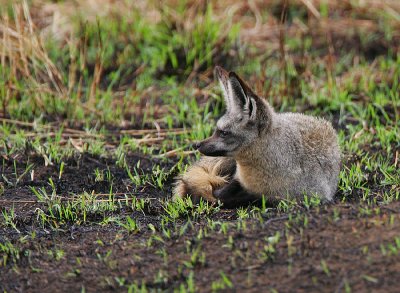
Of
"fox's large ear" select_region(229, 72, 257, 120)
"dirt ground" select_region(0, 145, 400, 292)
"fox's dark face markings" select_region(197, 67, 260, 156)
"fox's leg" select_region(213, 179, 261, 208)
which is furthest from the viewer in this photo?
"fox's leg" select_region(213, 179, 261, 208)

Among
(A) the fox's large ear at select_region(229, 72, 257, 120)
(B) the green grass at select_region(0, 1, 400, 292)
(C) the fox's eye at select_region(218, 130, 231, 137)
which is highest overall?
(A) the fox's large ear at select_region(229, 72, 257, 120)

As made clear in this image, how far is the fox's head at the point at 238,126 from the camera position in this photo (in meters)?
5.41

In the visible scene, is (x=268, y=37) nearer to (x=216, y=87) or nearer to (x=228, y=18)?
(x=228, y=18)

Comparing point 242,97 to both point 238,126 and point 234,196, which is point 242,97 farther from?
point 234,196

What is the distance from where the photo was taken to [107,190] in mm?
6148

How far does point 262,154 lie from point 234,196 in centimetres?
36

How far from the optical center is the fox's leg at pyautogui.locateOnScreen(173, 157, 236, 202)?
5699 mm

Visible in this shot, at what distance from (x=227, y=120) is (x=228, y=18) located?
378 centimetres

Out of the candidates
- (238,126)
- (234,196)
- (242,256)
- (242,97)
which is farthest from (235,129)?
(242,256)

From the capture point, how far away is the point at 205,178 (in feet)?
19.0

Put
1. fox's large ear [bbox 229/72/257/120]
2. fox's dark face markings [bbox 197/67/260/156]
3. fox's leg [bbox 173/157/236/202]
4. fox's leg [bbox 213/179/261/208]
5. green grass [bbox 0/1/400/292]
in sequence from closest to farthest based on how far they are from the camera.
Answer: green grass [bbox 0/1/400/292], fox's large ear [bbox 229/72/257/120], fox's dark face markings [bbox 197/67/260/156], fox's leg [bbox 213/179/261/208], fox's leg [bbox 173/157/236/202]

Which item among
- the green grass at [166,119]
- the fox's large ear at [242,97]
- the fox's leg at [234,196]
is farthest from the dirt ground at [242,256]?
the fox's large ear at [242,97]

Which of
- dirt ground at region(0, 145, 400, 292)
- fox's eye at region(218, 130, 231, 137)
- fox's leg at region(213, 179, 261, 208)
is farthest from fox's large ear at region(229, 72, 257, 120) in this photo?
dirt ground at region(0, 145, 400, 292)

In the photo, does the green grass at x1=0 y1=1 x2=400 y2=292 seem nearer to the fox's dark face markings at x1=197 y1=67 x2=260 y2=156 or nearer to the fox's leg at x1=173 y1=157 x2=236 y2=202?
the fox's leg at x1=173 y1=157 x2=236 y2=202
